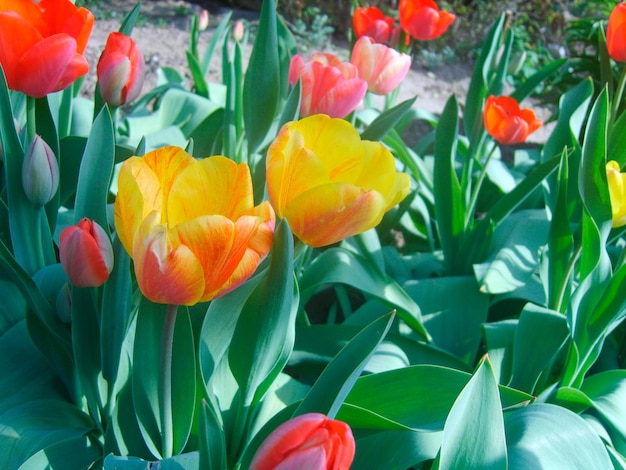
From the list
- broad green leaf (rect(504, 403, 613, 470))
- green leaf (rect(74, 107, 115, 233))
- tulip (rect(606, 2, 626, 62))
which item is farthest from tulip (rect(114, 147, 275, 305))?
tulip (rect(606, 2, 626, 62))

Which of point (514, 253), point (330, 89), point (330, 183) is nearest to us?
point (330, 183)

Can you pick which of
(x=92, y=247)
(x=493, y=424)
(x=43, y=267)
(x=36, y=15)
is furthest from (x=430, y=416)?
(x=36, y=15)

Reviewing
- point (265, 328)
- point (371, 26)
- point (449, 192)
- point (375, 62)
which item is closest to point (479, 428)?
point (265, 328)

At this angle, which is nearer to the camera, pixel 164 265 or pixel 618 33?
pixel 164 265

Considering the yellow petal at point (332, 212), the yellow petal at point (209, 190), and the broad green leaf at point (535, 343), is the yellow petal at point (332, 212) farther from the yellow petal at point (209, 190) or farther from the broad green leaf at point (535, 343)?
the broad green leaf at point (535, 343)

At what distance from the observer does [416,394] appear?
906mm

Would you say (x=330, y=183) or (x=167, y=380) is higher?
(x=330, y=183)

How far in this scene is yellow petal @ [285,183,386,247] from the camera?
67cm

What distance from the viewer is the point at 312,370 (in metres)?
1.29

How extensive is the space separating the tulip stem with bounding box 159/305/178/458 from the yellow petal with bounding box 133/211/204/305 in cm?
7

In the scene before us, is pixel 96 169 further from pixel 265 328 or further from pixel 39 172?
pixel 265 328

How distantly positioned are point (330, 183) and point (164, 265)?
19 centimetres

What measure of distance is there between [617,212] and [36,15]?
3.16ft

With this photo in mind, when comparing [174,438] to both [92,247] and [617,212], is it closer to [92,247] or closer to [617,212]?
[92,247]
